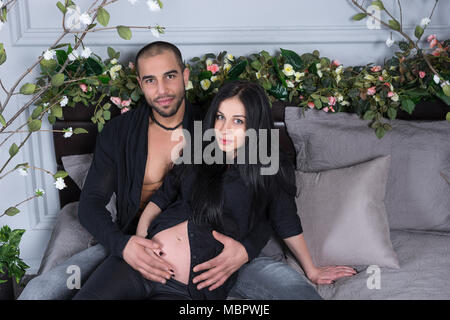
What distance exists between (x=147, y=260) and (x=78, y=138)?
0.90m

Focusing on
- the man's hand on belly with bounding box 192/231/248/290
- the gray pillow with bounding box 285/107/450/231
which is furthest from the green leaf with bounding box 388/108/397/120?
the man's hand on belly with bounding box 192/231/248/290

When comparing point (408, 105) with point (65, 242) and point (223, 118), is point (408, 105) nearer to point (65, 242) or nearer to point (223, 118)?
point (223, 118)

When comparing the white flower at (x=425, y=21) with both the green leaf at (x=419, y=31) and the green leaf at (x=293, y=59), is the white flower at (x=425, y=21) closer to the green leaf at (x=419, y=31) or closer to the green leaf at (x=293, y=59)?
the green leaf at (x=419, y=31)

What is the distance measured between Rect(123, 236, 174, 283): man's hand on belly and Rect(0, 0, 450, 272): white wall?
0.99m

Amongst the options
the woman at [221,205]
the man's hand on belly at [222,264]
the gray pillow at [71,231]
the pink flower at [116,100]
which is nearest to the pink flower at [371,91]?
the woman at [221,205]

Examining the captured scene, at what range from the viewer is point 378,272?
164 centimetres

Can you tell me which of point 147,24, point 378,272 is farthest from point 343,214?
point 147,24

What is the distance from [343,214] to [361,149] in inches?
12.5

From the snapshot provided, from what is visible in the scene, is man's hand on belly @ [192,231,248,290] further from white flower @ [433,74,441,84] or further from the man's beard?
white flower @ [433,74,441,84]

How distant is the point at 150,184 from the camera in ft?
6.17

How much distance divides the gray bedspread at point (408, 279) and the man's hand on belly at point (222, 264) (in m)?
0.29

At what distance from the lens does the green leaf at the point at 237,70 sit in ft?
6.34

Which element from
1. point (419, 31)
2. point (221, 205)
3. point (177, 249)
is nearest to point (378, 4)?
point (419, 31)

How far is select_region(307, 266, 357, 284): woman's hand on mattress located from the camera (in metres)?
Result: 1.62
